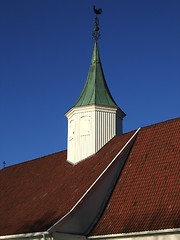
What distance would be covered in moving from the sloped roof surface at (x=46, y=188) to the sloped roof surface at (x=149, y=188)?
1207 mm

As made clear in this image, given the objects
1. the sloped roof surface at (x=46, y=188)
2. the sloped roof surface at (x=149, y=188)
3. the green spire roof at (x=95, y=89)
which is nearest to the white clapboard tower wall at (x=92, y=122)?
the green spire roof at (x=95, y=89)

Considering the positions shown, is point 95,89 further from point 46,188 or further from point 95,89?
point 46,188

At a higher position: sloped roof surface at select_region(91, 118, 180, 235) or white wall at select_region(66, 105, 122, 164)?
white wall at select_region(66, 105, 122, 164)

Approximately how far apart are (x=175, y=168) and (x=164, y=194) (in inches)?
53.3

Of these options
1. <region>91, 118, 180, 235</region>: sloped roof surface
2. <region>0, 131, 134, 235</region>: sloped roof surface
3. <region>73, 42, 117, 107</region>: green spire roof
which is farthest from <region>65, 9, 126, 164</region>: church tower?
<region>91, 118, 180, 235</region>: sloped roof surface

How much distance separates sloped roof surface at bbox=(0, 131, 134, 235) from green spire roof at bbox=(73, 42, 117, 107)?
253 cm

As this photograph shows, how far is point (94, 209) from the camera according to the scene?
1734 cm

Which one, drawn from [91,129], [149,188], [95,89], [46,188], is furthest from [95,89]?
[149,188]

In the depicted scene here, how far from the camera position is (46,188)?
2155 cm

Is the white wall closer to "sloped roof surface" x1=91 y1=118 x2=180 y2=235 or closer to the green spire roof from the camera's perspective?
the green spire roof

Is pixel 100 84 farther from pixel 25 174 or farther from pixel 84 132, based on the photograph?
pixel 25 174

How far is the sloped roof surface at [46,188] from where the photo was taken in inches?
703

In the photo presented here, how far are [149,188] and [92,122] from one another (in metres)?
7.15

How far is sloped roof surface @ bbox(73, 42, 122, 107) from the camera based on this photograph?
23.4 metres
